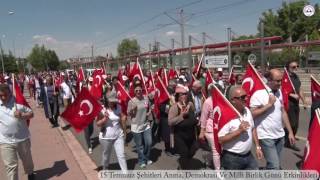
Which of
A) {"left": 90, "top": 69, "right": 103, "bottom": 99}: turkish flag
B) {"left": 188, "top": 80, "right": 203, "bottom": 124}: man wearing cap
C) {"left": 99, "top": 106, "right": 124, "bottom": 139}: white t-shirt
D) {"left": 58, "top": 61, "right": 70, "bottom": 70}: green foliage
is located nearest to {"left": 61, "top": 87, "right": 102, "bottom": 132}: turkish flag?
{"left": 99, "top": 106, "right": 124, "bottom": 139}: white t-shirt

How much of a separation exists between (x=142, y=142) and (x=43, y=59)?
299 feet

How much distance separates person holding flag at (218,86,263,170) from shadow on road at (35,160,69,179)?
370cm

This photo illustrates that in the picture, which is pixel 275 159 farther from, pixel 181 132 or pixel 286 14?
pixel 286 14

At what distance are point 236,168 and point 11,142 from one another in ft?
11.3

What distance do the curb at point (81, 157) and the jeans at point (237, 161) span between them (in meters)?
2.88

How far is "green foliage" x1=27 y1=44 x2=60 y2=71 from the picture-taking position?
94.3 m

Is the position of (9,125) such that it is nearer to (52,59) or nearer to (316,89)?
(316,89)

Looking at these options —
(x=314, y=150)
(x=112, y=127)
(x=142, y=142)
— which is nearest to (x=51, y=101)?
(x=142, y=142)

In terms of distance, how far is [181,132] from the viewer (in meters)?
6.35

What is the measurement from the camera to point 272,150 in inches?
218

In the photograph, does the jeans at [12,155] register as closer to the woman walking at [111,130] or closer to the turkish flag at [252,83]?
the woman walking at [111,130]

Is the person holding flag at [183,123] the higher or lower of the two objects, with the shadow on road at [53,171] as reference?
higher

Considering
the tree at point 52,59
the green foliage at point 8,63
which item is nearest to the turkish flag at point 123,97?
the green foliage at point 8,63

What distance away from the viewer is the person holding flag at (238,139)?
4.49 meters
